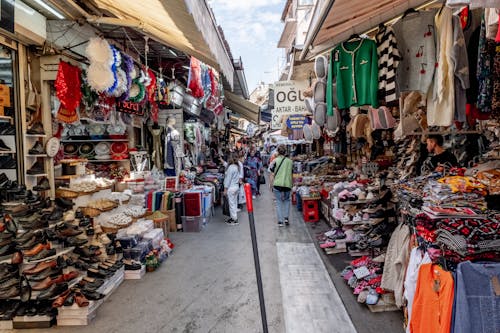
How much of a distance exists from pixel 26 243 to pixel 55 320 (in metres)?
0.94

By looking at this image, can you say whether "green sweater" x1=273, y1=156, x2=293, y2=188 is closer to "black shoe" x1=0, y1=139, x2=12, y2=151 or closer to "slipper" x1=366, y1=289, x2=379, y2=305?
"slipper" x1=366, y1=289, x2=379, y2=305

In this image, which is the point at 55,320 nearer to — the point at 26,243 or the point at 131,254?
the point at 26,243

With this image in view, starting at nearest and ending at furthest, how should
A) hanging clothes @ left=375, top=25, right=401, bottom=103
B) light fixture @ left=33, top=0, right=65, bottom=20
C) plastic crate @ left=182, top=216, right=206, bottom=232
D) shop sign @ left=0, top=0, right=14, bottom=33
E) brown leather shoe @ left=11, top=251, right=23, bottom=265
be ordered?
shop sign @ left=0, top=0, right=14, bottom=33 → hanging clothes @ left=375, top=25, right=401, bottom=103 → brown leather shoe @ left=11, top=251, right=23, bottom=265 → light fixture @ left=33, top=0, right=65, bottom=20 → plastic crate @ left=182, top=216, right=206, bottom=232

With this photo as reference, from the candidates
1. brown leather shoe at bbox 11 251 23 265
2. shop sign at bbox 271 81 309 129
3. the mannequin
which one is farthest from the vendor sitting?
the mannequin

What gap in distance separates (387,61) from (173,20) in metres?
2.37

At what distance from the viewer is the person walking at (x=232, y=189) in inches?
367

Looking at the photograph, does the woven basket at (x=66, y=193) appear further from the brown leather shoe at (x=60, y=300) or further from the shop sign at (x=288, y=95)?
the shop sign at (x=288, y=95)

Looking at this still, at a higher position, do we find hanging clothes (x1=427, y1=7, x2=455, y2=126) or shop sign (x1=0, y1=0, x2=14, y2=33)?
shop sign (x1=0, y1=0, x2=14, y2=33)

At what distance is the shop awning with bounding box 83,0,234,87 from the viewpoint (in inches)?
133

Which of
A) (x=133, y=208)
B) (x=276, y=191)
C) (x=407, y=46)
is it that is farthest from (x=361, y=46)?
(x=276, y=191)

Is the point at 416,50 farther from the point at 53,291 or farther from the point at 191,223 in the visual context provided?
the point at 191,223

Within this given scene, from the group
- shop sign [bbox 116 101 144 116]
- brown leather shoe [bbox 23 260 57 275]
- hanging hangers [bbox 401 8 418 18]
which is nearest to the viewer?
hanging hangers [bbox 401 8 418 18]

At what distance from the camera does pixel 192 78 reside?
7.43m

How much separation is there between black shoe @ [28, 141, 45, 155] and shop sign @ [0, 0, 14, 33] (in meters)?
1.86
